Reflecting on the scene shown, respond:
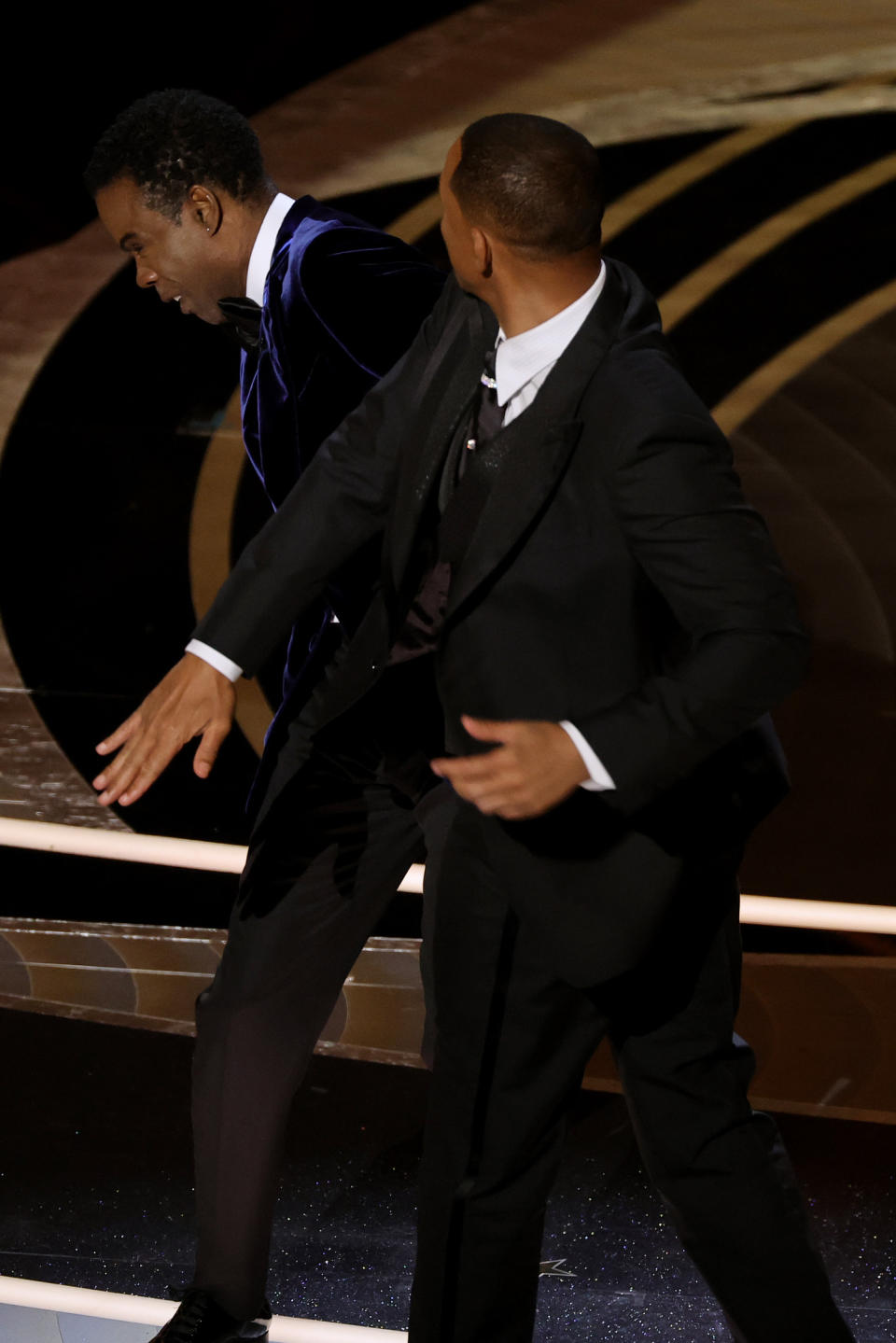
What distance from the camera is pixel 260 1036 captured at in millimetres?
1738

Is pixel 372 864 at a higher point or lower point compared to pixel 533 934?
lower

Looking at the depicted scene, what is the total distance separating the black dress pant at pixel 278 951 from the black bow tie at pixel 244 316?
467mm

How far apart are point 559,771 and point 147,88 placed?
2.68 m

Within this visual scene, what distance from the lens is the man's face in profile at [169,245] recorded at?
185 centimetres

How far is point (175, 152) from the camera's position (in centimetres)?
186

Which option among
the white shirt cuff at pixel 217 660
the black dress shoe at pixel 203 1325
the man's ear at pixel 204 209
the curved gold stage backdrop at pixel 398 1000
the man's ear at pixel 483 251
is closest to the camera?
the man's ear at pixel 483 251

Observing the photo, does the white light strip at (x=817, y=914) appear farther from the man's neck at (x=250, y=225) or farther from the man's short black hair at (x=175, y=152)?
the man's short black hair at (x=175, y=152)

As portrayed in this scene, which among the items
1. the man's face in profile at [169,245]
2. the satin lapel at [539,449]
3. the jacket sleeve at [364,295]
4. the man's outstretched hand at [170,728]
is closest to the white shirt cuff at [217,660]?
the man's outstretched hand at [170,728]

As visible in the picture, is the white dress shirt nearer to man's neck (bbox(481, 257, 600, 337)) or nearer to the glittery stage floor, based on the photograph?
man's neck (bbox(481, 257, 600, 337))

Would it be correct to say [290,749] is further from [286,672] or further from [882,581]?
[882,581]

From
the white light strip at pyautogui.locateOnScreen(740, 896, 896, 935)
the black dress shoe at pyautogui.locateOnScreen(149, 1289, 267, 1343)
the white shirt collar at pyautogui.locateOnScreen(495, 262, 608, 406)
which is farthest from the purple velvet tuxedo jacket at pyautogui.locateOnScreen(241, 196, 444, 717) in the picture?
the white light strip at pyautogui.locateOnScreen(740, 896, 896, 935)

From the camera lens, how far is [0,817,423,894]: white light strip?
7.50 feet

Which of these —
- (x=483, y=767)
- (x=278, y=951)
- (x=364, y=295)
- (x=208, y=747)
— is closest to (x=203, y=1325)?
(x=278, y=951)

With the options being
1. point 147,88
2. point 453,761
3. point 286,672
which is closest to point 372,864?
point 286,672
